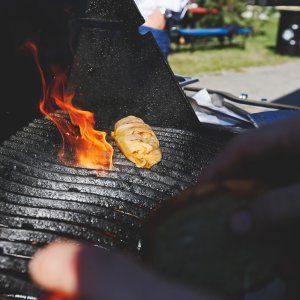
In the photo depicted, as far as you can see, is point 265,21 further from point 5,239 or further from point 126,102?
point 5,239

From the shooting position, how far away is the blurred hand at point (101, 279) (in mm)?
984

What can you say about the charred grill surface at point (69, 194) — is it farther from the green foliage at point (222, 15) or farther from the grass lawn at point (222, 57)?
the green foliage at point (222, 15)

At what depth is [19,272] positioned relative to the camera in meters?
1.93

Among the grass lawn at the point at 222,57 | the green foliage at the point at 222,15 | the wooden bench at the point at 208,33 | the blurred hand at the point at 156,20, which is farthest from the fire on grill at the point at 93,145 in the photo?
the green foliage at the point at 222,15

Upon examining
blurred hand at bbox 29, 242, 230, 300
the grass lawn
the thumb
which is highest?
the thumb

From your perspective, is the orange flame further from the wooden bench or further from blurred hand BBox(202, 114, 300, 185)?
the wooden bench

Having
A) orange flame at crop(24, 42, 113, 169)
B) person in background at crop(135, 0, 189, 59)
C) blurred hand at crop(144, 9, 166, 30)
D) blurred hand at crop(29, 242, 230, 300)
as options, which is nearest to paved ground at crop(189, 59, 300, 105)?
person in background at crop(135, 0, 189, 59)

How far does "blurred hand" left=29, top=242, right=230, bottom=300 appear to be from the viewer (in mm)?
984

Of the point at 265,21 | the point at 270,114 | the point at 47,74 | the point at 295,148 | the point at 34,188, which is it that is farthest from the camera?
the point at 265,21

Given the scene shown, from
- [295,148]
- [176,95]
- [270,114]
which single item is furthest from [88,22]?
[295,148]

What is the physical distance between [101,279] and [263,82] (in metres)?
9.55

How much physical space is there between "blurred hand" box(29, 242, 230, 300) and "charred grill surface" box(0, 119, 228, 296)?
2.87 ft

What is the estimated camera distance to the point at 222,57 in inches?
504

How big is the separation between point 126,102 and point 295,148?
6.95ft
